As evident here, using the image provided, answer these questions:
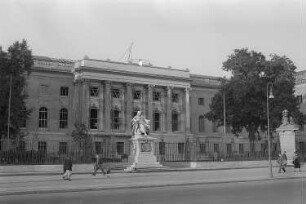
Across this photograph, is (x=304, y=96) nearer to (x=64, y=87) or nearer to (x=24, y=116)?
(x=64, y=87)

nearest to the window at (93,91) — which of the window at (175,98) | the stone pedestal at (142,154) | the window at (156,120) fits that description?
the window at (156,120)

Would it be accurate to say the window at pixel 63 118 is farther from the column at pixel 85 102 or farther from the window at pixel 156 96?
the window at pixel 156 96

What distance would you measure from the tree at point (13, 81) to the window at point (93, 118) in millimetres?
16689

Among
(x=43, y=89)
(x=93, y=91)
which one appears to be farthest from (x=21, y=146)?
(x=93, y=91)

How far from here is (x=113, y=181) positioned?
24688 mm

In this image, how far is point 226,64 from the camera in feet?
163

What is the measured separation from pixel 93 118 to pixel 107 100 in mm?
2870

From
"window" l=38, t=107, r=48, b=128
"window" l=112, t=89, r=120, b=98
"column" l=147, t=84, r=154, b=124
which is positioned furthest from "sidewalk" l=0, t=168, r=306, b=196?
"column" l=147, t=84, r=154, b=124

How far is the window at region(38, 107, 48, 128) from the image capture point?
5838cm

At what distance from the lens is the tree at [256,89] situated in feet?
153

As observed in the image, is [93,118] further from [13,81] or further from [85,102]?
[13,81]

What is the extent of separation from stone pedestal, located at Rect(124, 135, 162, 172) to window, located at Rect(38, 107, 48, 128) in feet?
92.1

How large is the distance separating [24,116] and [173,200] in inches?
1236

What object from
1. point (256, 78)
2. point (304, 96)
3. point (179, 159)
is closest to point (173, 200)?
point (179, 159)
